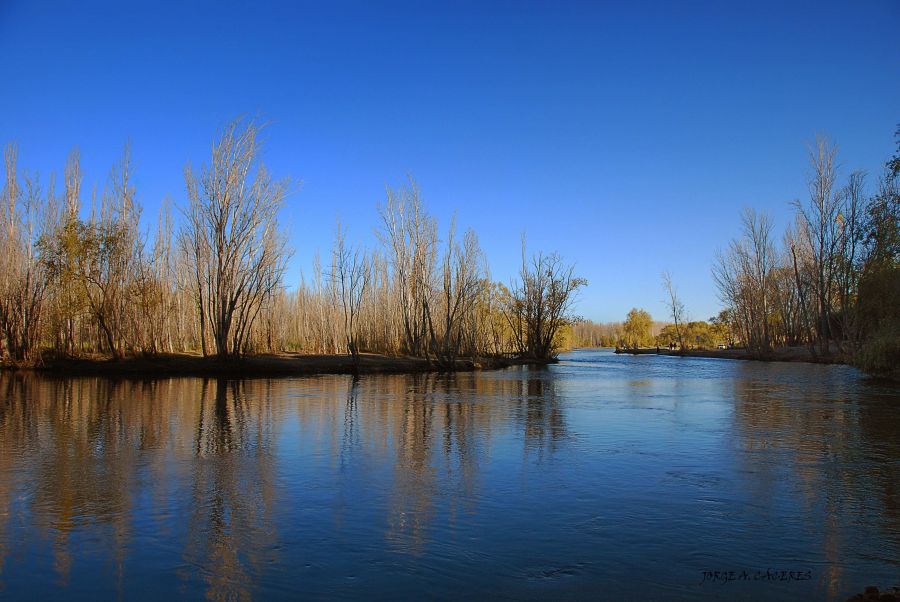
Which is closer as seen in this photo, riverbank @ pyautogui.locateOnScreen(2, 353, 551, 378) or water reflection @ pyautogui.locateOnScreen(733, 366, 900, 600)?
water reflection @ pyautogui.locateOnScreen(733, 366, 900, 600)

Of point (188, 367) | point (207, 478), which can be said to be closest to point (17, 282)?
point (188, 367)

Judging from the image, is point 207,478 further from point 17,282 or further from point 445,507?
point 17,282

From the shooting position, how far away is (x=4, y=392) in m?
18.5

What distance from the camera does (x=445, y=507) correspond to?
20.2ft

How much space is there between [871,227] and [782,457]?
19491 mm

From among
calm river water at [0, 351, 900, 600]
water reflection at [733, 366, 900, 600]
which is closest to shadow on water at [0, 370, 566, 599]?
calm river water at [0, 351, 900, 600]

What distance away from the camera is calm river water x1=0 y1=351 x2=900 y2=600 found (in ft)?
14.1

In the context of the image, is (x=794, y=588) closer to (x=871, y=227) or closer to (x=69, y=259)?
(x=871, y=227)

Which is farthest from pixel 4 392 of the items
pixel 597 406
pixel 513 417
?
pixel 597 406

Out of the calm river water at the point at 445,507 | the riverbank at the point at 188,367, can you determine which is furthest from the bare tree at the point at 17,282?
the calm river water at the point at 445,507

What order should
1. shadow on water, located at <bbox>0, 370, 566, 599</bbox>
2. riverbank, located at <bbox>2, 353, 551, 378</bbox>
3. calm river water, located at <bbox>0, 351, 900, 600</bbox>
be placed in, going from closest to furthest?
calm river water, located at <bbox>0, 351, 900, 600</bbox>
shadow on water, located at <bbox>0, 370, 566, 599</bbox>
riverbank, located at <bbox>2, 353, 551, 378</bbox>

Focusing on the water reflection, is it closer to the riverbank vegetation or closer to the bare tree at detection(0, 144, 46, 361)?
the riverbank vegetation

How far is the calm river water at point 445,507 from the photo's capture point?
14.1ft

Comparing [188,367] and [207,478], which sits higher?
[188,367]
